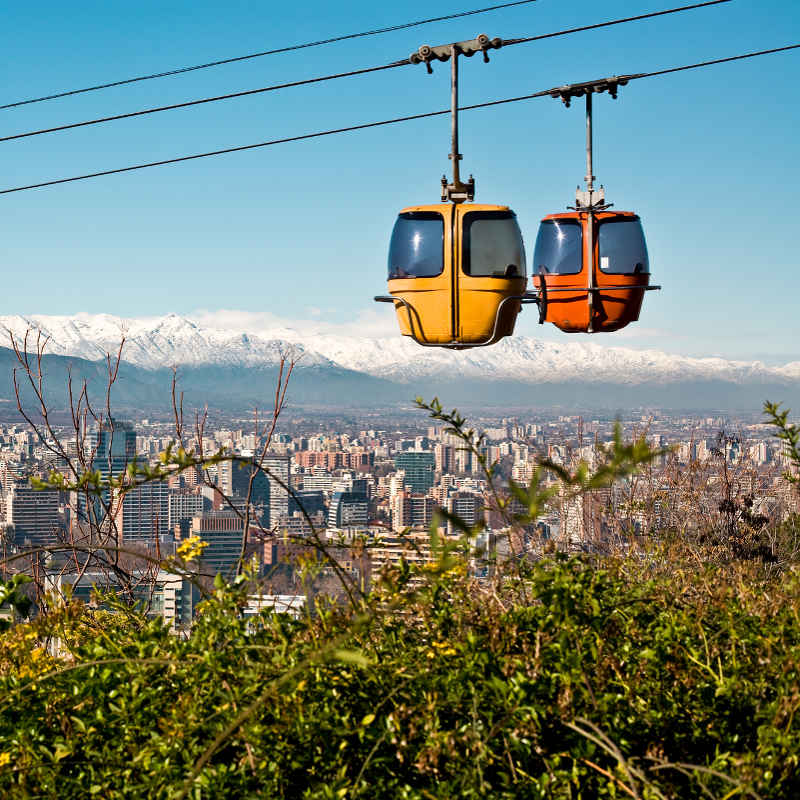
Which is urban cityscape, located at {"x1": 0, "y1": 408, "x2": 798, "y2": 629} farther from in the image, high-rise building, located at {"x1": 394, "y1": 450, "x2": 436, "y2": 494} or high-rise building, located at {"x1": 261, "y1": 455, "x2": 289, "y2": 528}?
high-rise building, located at {"x1": 394, "y1": 450, "x2": 436, "y2": 494}

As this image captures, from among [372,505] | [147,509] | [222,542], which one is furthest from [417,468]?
[372,505]

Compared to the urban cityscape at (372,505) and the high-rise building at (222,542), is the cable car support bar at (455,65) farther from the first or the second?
the high-rise building at (222,542)

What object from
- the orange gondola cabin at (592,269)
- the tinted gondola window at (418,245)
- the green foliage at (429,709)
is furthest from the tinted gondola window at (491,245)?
the green foliage at (429,709)

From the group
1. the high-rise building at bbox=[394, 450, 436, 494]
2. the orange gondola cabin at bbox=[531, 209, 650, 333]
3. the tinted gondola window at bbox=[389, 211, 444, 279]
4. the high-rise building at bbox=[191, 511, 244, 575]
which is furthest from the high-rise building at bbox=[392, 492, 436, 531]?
the high-rise building at bbox=[394, 450, 436, 494]

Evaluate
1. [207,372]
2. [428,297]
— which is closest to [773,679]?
[428,297]

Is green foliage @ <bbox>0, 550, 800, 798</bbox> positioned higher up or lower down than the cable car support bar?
lower down

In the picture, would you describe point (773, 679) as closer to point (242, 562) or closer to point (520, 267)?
point (242, 562)
